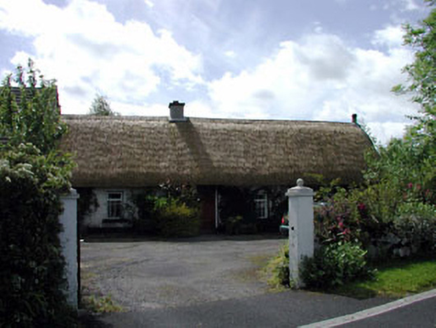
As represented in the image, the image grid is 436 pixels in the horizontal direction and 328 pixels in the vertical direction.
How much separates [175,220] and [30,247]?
12.3 metres

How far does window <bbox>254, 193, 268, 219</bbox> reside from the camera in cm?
2006

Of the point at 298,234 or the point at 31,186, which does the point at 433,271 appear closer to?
the point at 298,234

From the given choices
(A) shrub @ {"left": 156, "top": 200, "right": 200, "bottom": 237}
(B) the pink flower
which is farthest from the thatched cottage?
(B) the pink flower

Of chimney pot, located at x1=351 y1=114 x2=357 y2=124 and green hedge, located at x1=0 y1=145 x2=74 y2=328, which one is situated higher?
chimney pot, located at x1=351 y1=114 x2=357 y2=124

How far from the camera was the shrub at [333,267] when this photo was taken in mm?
7133

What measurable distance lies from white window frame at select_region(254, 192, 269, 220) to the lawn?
448 inches

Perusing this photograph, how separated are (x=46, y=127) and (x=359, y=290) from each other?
630cm

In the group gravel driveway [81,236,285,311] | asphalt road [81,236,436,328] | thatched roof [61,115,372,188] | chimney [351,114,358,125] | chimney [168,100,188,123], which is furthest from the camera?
chimney [351,114,358,125]

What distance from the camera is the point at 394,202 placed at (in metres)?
9.81

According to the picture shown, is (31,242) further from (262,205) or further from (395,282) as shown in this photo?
(262,205)

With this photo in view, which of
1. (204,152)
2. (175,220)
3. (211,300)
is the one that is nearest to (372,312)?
(211,300)

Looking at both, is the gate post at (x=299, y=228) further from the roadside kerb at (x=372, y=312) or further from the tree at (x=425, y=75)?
the tree at (x=425, y=75)

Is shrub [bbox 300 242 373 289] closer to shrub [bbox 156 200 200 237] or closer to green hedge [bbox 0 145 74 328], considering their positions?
green hedge [bbox 0 145 74 328]

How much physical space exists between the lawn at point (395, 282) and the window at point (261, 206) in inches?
448
